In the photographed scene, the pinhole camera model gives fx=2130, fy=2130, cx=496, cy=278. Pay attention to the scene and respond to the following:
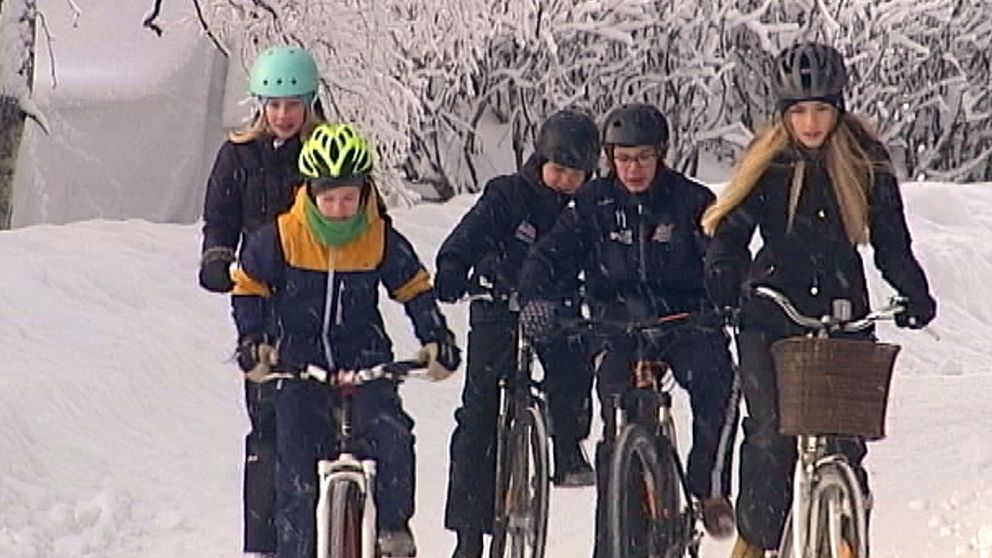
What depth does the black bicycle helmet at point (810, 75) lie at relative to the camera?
273 inches

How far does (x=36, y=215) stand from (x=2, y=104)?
252 inches

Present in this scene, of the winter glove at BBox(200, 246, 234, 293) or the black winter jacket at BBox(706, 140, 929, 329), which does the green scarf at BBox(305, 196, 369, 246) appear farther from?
the black winter jacket at BBox(706, 140, 929, 329)

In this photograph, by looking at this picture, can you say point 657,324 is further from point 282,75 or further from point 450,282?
point 282,75

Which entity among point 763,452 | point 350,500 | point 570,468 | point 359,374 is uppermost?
point 359,374

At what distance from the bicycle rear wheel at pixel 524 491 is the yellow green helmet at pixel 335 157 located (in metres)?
1.55

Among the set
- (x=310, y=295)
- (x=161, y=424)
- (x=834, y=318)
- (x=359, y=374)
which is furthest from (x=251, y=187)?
(x=161, y=424)

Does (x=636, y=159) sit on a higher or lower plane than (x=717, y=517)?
higher

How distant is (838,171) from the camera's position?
275 inches

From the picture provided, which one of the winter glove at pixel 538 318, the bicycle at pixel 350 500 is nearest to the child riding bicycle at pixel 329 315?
the bicycle at pixel 350 500

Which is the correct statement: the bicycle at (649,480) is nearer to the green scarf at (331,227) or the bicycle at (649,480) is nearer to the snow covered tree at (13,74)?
the green scarf at (331,227)

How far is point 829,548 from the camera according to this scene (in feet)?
21.6

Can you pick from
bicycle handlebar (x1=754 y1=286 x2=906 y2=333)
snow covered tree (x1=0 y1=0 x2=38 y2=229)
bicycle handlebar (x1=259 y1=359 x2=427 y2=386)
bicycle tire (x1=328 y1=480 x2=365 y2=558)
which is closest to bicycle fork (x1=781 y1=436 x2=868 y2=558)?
bicycle handlebar (x1=754 y1=286 x2=906 y2=333)

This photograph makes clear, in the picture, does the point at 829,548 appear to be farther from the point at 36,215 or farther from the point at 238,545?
the point at 36,215

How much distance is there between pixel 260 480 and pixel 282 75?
149cm
